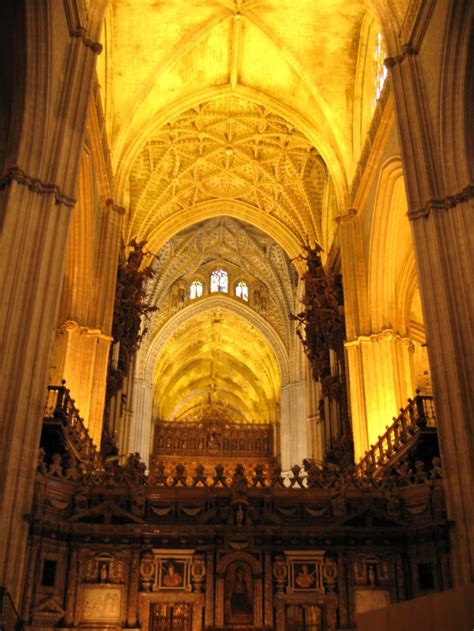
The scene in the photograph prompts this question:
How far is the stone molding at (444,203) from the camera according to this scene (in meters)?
10.9

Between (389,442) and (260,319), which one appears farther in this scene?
(260,319)

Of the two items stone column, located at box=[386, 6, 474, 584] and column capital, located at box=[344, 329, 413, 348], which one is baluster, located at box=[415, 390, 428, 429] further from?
column capital, located at box=[344, 329, 413, 348]

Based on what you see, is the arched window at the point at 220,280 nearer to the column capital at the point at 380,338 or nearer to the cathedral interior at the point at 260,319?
the cathedral interior at the point at 260,319

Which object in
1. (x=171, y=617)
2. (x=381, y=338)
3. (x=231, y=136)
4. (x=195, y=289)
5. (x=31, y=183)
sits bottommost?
(x=171, y=617)

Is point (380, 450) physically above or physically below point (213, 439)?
below

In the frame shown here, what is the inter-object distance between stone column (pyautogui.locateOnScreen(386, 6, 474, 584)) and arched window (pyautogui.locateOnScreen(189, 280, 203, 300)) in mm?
19281

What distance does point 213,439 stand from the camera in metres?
30.5

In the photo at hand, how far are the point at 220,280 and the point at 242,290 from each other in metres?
1.13

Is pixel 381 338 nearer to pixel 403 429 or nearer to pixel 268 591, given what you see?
pixel 403 429

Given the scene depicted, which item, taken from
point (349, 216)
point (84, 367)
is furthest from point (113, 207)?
point (349, 216)

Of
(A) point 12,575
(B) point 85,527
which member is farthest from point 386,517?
(A) point 12,575

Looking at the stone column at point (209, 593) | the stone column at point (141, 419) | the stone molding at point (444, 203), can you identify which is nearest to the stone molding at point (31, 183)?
the stone molding at point (444, 203)

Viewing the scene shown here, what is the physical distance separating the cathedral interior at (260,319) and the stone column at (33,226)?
0.04 m

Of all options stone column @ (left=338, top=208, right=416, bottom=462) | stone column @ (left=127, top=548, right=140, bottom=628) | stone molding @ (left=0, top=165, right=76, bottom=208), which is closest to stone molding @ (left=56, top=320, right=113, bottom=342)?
stone molding @ (left=0, top=165, right=76, bottom=208)
